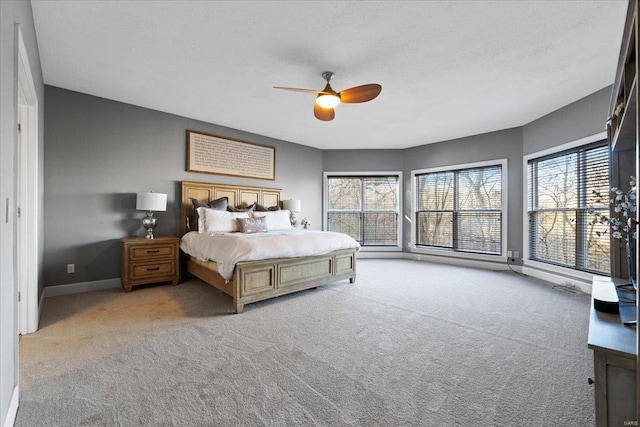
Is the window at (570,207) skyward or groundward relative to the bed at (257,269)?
skyward

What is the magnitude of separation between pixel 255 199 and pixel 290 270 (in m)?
2.30

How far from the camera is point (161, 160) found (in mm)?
4262

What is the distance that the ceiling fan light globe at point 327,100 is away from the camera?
2.88 meters

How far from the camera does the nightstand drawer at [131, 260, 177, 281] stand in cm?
361

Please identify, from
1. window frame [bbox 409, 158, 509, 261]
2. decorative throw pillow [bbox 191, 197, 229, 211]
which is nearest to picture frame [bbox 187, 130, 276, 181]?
decorative throw pillow [bbox 191, 197, 229, 211]

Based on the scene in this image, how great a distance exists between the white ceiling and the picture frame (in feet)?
2.13

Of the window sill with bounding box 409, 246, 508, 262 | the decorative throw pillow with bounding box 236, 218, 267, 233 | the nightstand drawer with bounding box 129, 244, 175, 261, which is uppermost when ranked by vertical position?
the decorative throw pillow with bounding box 236, 218, 267, 233

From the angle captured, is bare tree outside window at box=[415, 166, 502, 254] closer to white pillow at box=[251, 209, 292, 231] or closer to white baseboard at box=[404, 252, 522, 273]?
white baseboard at box=[404, 252, 522, 273]

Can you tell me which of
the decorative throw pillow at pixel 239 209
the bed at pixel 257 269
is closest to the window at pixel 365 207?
the decorative throw pillow at pixel 239 209

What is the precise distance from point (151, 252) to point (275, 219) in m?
1.87

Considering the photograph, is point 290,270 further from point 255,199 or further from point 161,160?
point 161,160

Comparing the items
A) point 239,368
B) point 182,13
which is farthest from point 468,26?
point 239,368

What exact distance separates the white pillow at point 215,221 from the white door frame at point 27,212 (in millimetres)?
1767

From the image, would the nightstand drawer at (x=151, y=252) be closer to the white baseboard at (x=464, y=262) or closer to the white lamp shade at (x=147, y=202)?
the white lamp shade at (x=147, y=202)
